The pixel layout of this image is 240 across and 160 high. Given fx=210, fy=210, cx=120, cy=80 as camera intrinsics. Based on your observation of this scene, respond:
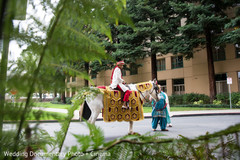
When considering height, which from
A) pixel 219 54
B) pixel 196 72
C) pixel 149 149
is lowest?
pixel 149 149

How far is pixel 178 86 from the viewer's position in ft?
102

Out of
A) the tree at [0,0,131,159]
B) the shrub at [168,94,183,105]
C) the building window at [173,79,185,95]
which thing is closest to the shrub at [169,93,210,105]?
the shrub at [168,94,183,105]

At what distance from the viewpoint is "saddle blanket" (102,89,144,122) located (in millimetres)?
7098

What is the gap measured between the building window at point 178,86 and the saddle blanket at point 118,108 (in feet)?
80.8

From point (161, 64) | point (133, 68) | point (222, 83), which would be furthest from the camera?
point (161, 64)

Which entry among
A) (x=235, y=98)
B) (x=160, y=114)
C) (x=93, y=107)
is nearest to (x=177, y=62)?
(x=235, y=98)

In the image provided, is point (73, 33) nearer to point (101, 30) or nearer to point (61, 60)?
point (61, 60)

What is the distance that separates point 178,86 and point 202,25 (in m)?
11.7

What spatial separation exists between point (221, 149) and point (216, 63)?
28.6m

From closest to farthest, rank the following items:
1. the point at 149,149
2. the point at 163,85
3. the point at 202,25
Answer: the point at 149,149 < the point at 202,25 < the point at 163,85

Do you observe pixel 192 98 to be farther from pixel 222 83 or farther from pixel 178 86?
pixel 178 86

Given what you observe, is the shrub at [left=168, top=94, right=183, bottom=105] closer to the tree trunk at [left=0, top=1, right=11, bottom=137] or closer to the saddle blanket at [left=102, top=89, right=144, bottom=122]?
the saddle blanket at [left=102, top=89, right=144, bottom=122]

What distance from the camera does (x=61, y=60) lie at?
0.83 meters

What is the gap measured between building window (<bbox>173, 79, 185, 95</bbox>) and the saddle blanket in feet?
80.8
